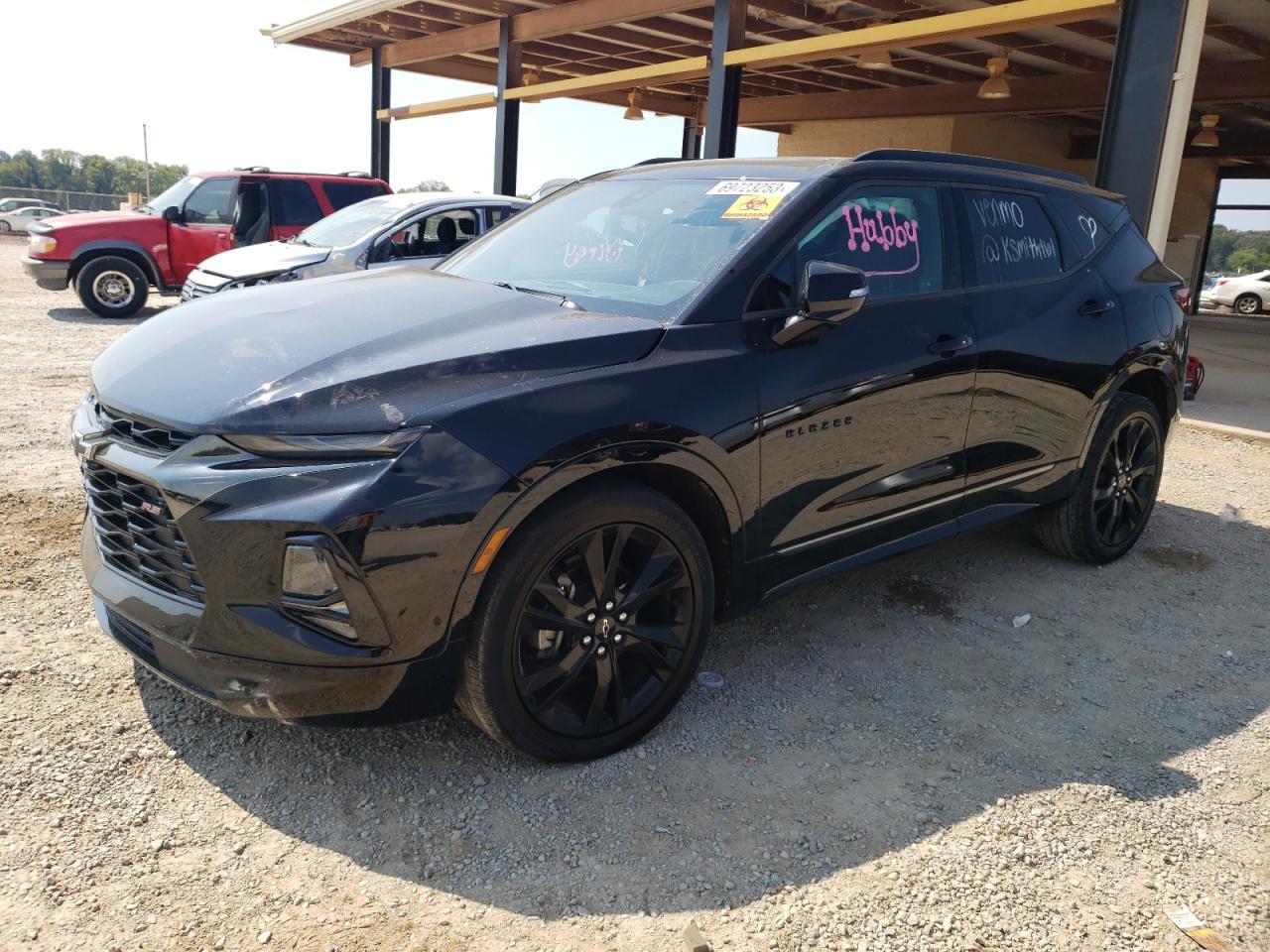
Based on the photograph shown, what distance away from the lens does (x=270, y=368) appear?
256 cm

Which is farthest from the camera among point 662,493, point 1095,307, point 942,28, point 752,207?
point 942,28

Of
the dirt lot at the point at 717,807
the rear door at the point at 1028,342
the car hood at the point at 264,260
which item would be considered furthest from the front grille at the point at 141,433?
the car hood at the point at 264,260

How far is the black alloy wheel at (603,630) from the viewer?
2676 mm

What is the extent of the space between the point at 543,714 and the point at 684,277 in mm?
1454

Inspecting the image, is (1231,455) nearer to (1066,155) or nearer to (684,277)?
(684,277)

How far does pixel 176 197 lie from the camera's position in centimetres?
1278

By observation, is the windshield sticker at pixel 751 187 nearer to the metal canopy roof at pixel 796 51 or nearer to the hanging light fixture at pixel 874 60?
the metal canopy roof at pixel 796 51

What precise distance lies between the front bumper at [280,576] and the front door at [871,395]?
1.11 meters

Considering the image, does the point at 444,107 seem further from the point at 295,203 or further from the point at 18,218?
the point at 18,218

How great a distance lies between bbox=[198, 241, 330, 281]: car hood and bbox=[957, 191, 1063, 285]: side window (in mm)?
6996

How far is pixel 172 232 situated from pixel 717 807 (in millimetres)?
12304

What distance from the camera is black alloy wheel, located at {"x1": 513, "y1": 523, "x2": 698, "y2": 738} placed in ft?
8.78

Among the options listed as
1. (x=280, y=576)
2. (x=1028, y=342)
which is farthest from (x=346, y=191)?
(x=280, y=576)

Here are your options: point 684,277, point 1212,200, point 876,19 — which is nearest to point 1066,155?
point 1212,200
